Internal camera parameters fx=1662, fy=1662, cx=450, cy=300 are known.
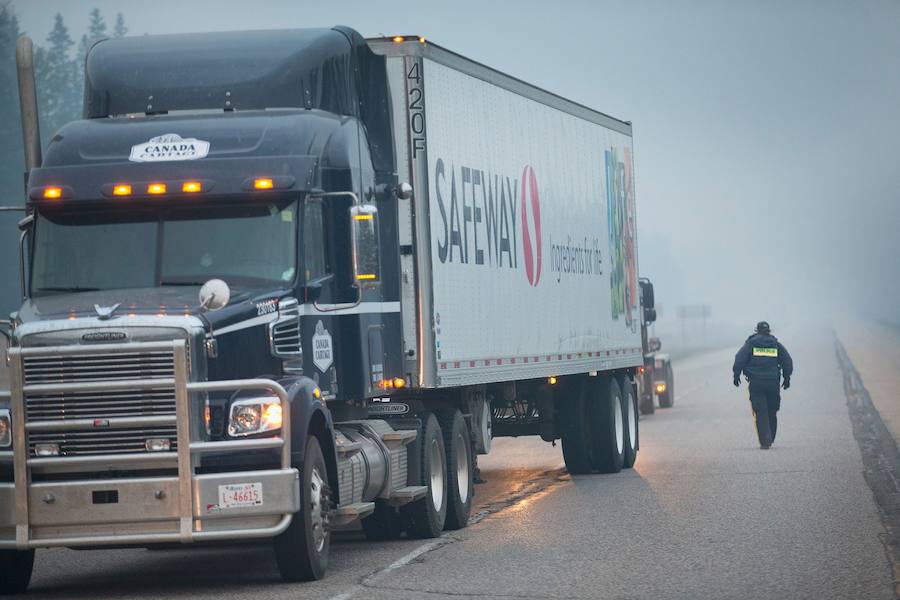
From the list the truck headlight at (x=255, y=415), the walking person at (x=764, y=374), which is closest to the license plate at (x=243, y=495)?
the truck headlight at (x=255, y=415)

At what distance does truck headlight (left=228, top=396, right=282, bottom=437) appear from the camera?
10.6m

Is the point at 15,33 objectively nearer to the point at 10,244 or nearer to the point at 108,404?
the point at 10,244

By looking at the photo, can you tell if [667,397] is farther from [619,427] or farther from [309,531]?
[309,531]

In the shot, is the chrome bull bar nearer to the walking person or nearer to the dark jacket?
A: the walking person

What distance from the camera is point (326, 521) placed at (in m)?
11.5

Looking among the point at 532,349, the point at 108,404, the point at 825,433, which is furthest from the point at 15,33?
the point at 108,404

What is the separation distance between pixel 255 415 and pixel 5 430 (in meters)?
1.60

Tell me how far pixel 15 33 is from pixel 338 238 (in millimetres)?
89577

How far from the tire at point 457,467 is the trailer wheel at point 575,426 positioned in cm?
472

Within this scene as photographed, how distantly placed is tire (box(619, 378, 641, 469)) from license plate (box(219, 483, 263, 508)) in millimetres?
11628

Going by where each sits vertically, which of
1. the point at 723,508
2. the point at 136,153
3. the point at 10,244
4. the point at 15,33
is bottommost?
the point at 723,508

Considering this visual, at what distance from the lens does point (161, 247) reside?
1152 cm

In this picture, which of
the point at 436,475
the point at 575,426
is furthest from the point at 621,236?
the point at 436,475

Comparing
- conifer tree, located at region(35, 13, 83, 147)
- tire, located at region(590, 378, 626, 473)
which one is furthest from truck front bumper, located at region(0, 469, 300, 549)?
conifer tree, located at region(35, 13, 83, 147)
